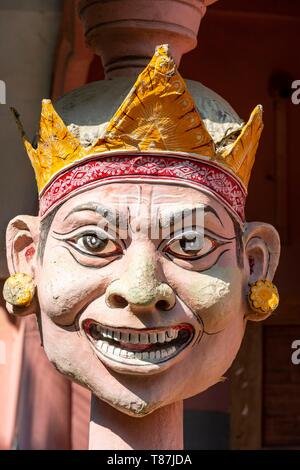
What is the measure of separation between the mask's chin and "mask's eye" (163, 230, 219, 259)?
180 millimetres

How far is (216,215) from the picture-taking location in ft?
11.4

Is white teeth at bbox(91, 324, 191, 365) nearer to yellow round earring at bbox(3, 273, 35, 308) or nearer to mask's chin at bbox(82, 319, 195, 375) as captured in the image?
mask's chin at bbox(82, 319, 195, 375)

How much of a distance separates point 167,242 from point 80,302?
268mm

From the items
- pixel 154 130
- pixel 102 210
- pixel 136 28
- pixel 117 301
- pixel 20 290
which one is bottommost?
pixel 117 301

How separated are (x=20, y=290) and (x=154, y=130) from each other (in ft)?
1.91

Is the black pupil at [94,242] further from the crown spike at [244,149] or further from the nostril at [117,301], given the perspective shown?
the crown spike at [244,149]

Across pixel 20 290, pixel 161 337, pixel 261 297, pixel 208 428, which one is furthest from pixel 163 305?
pixel 208 428

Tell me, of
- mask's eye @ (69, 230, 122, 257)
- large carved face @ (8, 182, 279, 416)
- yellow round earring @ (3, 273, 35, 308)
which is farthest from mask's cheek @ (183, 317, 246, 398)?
yellow round earring @ (3, 273, 35, 308)

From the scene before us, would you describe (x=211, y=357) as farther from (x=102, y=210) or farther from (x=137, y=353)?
(x=102, y=210)

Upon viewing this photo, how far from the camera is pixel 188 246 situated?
135 inches

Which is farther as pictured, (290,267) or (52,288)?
(290,267)

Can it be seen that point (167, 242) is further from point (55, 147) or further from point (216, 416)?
point (216, 416)
